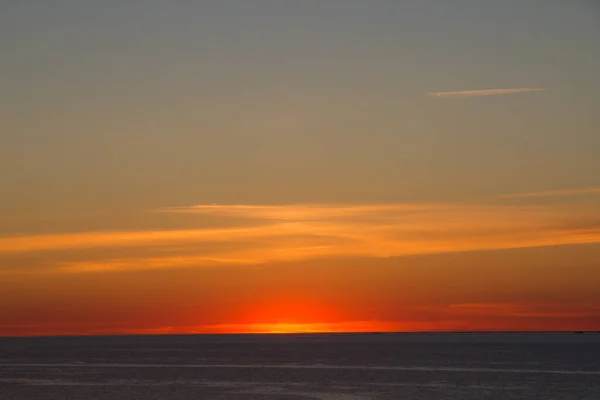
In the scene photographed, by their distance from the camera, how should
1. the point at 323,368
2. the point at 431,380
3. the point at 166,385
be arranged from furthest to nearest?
the point at 323,368 < the point at 431,380 < the point at 166,385

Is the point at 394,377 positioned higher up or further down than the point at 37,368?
further down


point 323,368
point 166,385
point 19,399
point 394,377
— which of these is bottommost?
point 19,399

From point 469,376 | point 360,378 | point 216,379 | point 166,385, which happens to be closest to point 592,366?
point 469,376

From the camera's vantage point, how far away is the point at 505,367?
3492 inches

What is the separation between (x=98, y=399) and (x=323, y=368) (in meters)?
33.0

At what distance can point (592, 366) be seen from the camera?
90438 mm

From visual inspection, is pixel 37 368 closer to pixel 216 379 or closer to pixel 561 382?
pixel 216 379

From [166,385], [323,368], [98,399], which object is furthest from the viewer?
[323,368]

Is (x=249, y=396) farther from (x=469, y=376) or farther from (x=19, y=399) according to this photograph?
(x=469, y=376)

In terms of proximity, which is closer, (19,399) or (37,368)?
(19,399)

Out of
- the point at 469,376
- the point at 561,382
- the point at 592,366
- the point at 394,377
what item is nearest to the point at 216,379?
the point at 394,377

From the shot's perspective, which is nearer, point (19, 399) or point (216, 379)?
point (19, 399)

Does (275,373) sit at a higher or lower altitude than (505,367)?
lower

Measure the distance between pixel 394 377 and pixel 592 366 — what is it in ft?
83.2
